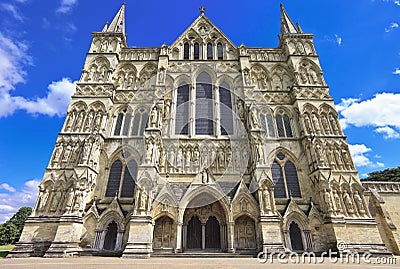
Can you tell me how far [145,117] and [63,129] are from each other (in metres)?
6.48

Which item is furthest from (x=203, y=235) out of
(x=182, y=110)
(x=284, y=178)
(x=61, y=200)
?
(x=182, y=110)

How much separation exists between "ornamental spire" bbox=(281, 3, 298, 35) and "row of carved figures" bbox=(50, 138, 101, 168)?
21903 millimetres

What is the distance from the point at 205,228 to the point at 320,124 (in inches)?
495

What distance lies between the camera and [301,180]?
16.5 m

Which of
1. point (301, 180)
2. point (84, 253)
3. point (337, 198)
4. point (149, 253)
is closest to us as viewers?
point (149, 253)

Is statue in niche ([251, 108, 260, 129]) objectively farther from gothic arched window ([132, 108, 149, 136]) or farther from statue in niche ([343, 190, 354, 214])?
gothic arched window ([132, 108, 149, 136])

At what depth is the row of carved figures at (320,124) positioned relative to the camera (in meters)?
Answer: 17.7

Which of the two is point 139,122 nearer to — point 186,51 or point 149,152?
point 149,152

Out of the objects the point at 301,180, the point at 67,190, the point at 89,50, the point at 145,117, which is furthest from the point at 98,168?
the point at 301,180

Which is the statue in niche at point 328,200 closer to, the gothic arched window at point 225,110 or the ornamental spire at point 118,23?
the gothic arched window at point 225,110

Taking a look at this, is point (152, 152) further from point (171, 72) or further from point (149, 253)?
point (171, 72)

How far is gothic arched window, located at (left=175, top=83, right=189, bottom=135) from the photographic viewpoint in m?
18.3

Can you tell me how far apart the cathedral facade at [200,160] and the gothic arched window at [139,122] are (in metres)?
0.09

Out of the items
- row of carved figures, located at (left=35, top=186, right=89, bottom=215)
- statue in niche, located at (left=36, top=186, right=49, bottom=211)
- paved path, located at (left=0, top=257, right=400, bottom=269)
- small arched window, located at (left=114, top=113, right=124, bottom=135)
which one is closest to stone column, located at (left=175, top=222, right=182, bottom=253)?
paved path, located at (left=0, top=257, right=400, bottom=269)
